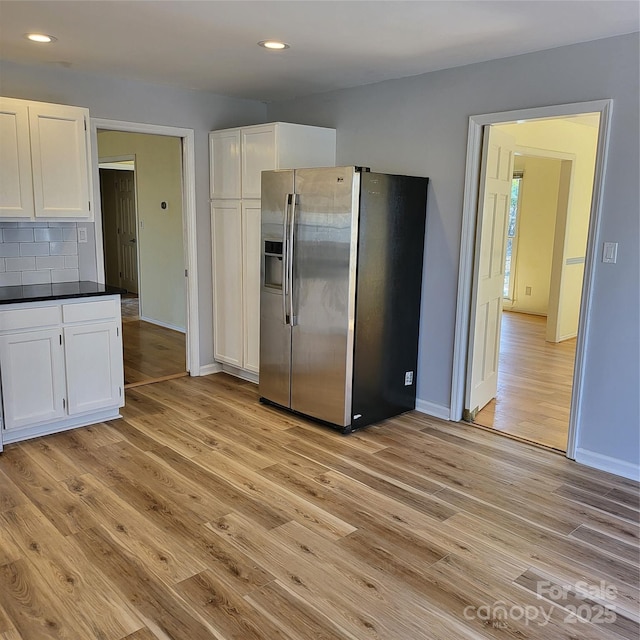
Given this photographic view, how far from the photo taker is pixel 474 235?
3.84 meters

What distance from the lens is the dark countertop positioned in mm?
3469

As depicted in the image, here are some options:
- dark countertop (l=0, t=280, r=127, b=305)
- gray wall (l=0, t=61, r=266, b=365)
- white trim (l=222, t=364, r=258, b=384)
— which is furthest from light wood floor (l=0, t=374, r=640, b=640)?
gray wall (l=0, t=61, r=266, b=365)

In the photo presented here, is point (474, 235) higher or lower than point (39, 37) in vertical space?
lower

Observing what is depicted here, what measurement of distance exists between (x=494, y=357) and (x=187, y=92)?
3.33 meters

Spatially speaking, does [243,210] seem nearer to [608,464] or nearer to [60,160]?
[60,160]

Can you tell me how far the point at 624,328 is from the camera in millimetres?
3148

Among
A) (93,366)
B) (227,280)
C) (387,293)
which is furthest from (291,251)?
(93,366)

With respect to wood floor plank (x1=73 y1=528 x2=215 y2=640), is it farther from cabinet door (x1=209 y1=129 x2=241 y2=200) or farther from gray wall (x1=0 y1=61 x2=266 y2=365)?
cabinet door (x1=209 y1=129 x2=241 y2=200)

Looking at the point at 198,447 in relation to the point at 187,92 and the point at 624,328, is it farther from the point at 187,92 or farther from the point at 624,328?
the point at 187,92

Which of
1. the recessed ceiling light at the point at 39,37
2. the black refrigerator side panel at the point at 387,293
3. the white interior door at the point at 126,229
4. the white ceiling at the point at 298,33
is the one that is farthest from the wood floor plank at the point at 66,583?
the white interior door at the point at 126,229

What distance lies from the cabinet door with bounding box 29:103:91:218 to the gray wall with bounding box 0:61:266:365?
406mm

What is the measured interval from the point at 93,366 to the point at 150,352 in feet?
6.77

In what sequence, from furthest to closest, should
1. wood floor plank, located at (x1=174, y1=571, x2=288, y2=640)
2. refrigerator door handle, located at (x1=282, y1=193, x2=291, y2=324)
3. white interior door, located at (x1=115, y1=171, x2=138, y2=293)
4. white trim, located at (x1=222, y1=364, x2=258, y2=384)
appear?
white interior door, located at (x1=115, y1=171, x2=138, y2=293), white trim, located at (x1=222, y1=364, x2=258, y2=384), refrigerator door handle, located at (x1=282, y1=193, x2=291, y2=324), wood floor plank, located at (x1=174, y1=571, x2=288, y2=640)

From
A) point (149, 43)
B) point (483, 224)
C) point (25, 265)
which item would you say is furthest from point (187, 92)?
point (483, 224)
